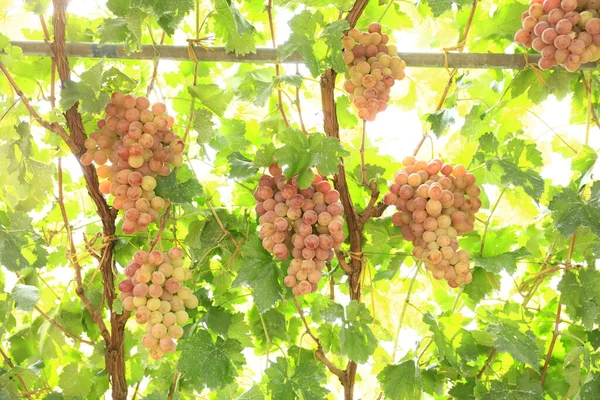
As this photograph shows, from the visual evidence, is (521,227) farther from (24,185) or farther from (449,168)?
(24,185)

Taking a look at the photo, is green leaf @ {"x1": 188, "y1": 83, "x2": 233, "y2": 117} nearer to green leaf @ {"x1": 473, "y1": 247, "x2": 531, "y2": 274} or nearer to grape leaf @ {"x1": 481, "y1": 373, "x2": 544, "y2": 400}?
green leaf @ {"x1": 473, "y1": 247, "x2": 531, "y2": 274}

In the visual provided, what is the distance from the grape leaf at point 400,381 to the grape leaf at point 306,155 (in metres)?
0.46

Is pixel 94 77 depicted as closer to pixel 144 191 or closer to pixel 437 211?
pixel 144 191

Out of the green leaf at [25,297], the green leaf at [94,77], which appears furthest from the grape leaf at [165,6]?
the green leaf at [25,297]

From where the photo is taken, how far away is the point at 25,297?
1.41 metres

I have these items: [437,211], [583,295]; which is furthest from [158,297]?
[583,295]

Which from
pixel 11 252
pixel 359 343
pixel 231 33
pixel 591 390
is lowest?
pixel 591 390

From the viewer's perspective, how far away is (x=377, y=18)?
1.55 meters

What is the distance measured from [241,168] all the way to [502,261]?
22.1 inches

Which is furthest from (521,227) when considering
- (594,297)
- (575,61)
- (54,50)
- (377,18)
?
(54,50)

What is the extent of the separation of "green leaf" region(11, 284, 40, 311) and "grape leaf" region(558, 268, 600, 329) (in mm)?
1091

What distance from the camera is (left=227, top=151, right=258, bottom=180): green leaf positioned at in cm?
128

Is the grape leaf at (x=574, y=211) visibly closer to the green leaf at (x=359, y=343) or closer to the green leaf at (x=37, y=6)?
the green leaf at (x=359, y=343)

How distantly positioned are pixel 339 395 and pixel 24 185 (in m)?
1.09
